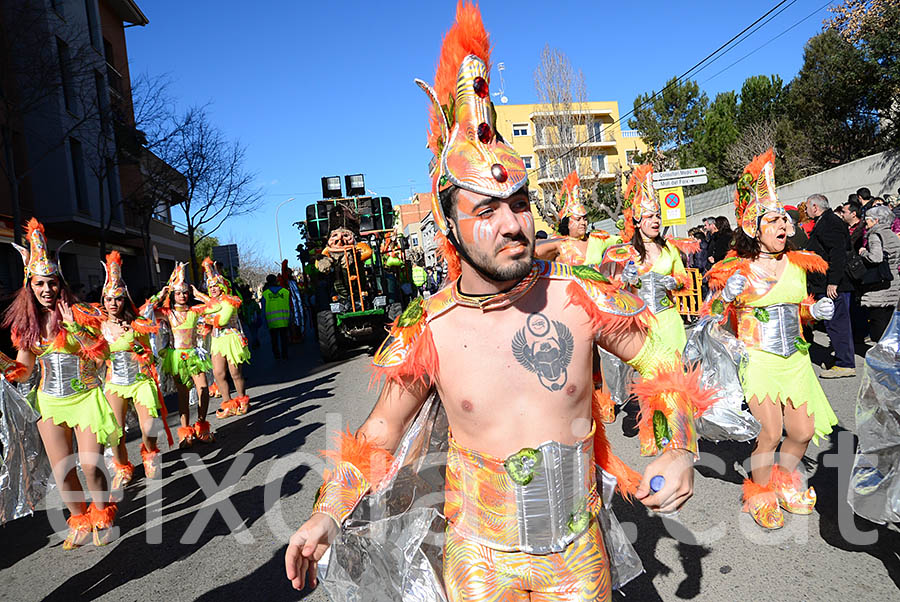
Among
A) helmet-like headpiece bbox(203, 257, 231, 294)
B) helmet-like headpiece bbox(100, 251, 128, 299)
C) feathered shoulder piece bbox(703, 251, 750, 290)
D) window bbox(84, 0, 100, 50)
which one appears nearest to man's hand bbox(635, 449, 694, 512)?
feathered shoulder piece bbox(703, 251, 750, 290)

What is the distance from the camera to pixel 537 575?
1868 mm

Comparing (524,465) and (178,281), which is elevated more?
(178,281)

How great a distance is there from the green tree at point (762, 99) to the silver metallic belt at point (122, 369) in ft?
108

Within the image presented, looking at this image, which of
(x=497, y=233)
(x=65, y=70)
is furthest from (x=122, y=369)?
(x=65, y=70)

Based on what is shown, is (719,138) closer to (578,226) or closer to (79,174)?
(79,174)

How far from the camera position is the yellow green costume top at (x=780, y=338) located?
390cm

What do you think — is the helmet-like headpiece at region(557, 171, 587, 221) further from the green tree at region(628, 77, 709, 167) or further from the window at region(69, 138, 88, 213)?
the green tree at region(628, 77, 709, 167)

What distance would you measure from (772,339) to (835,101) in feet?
84.9

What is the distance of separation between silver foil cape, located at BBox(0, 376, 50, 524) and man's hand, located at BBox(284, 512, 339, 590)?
13.3 ft

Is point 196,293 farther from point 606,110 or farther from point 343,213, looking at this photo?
point 606,110

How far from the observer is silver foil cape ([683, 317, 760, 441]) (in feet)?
12.3

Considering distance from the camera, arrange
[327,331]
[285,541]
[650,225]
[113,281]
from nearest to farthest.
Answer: [285,541] < [650,225] < [113,281] < [327,331]

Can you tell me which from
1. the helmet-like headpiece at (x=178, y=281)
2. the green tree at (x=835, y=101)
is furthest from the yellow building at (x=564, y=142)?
the helmet-like headpiece at (x=178, y=281)

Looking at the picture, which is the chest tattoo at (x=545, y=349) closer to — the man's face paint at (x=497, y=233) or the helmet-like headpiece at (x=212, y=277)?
the man's face paint at (x=497, y=233)
